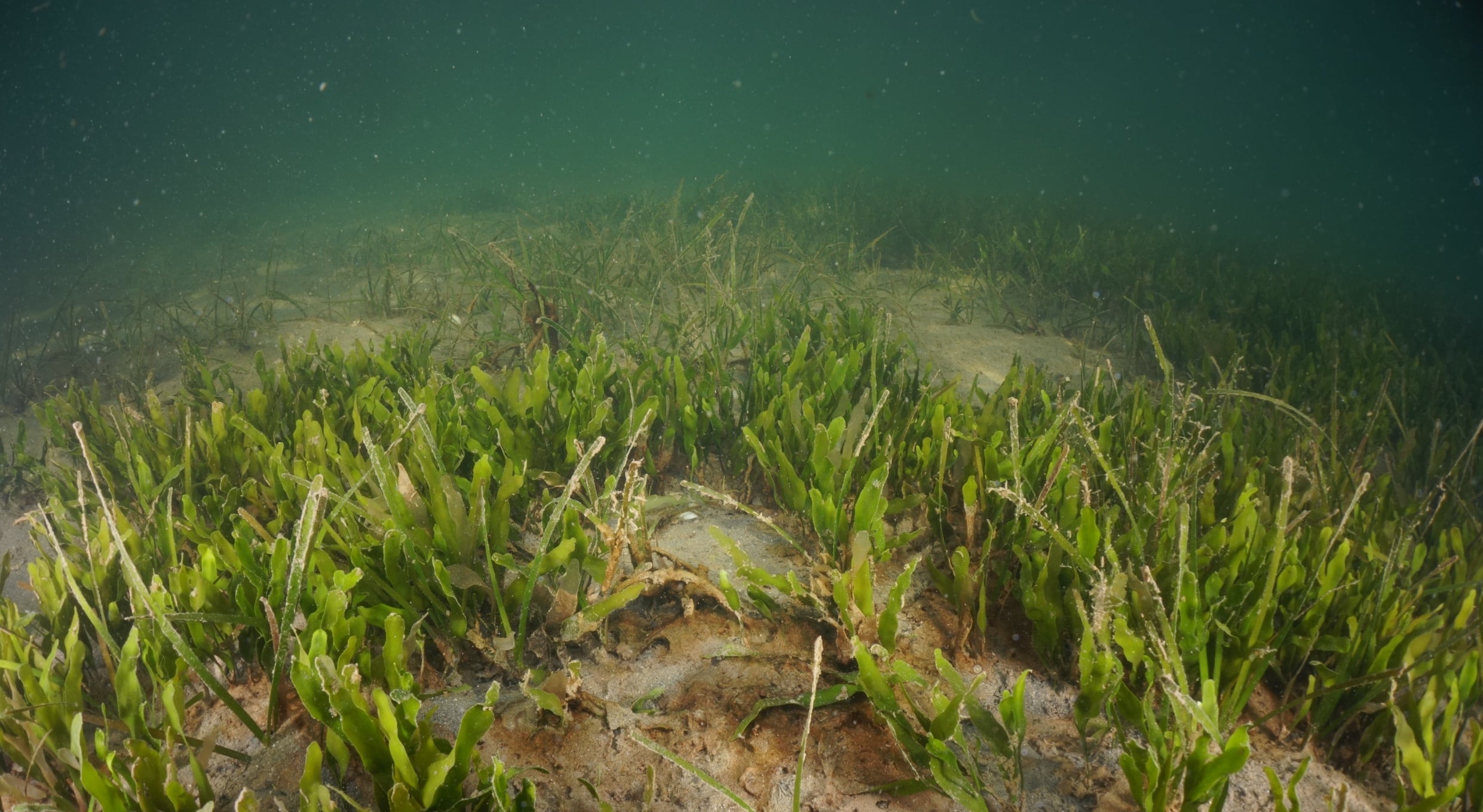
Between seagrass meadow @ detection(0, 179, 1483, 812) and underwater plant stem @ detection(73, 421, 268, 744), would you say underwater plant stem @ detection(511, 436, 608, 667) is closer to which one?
seagrass meadow @ detection(0, 179, 1483, 812)

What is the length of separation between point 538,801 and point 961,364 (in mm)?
4593

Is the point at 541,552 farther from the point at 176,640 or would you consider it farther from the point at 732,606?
the point at 176,640

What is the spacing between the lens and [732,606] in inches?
70.2

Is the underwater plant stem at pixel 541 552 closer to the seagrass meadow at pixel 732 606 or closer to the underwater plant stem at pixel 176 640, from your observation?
the seagrass meadow at pixel 732 606

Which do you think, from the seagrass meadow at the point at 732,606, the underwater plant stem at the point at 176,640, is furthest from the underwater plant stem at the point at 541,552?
the underwater plant stem at the point at 176,640

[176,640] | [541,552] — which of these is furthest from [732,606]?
[176,640]

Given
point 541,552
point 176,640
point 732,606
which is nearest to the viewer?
point 176,640

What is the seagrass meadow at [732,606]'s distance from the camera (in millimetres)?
1396

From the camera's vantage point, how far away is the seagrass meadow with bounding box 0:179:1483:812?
140 cm

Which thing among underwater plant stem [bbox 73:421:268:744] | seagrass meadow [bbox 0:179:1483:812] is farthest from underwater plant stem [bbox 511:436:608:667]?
underwater plant stem [bbox 73:421:268:744]

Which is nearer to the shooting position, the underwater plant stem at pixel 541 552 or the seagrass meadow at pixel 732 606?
the seagrass meadow at pixel 732 606

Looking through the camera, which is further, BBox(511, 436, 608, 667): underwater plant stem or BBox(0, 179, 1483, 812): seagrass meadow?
BBox(511, 436, 608, 667): underwater plant stem

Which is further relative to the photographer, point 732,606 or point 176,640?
point 732,606

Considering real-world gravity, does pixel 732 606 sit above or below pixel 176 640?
below
